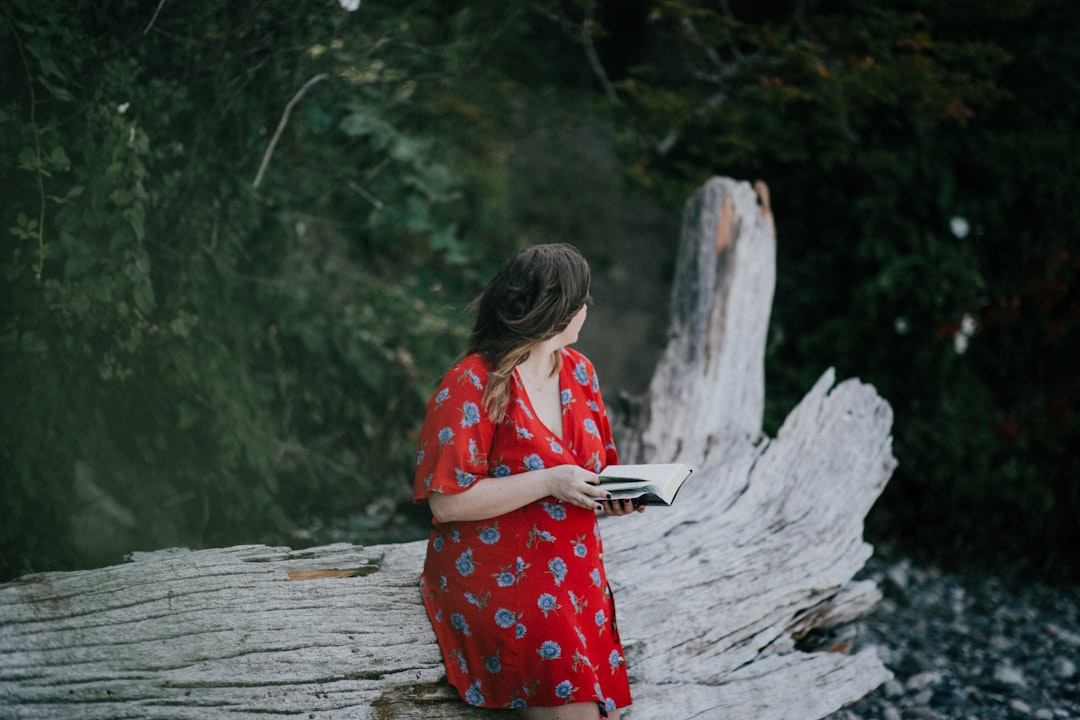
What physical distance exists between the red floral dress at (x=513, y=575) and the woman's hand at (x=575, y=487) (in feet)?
0.36

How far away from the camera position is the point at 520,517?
2.32 meters

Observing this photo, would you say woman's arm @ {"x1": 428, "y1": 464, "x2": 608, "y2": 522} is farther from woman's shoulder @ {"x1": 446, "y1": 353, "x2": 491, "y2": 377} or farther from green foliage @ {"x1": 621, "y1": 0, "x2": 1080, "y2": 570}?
green foliage @ {"x1": 621, "y1": 0, "x2": 1080, "y2": 570}

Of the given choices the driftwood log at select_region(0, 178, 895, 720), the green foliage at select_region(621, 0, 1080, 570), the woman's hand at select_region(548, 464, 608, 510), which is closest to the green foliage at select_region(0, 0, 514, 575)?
the driftwood log at select_region(0, 178, 895, 720)

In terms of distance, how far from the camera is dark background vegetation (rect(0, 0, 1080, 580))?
2.89m

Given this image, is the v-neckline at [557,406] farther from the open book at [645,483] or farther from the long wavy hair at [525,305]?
the open book at [645,483]

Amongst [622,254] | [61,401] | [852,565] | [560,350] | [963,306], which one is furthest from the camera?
[622,254]

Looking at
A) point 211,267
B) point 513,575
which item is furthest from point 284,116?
point 513,575

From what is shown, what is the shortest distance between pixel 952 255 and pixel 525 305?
3644mm

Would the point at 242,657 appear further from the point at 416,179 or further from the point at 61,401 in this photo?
the point at 416,179

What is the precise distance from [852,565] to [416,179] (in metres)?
2.88

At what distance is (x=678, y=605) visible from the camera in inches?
115

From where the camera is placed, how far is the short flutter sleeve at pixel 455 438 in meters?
2.20

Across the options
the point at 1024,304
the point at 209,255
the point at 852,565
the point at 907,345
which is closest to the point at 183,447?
the point at 209,255

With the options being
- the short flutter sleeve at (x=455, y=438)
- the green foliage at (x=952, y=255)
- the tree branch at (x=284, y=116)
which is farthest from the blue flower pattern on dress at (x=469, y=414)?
the green foliage at (x=952, y=255)
